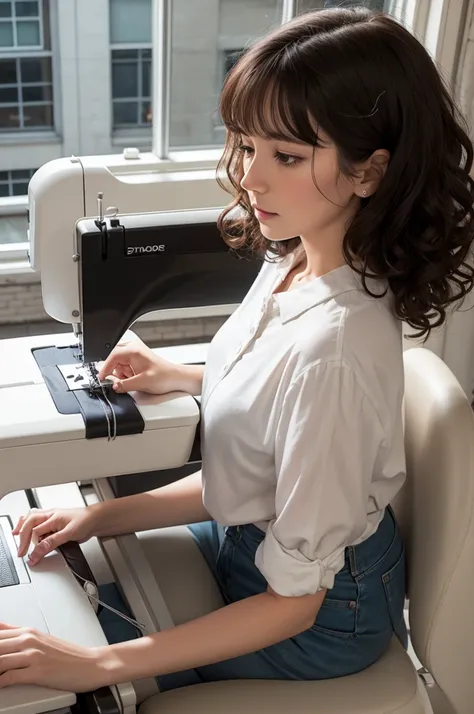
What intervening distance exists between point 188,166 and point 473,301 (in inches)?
33.0

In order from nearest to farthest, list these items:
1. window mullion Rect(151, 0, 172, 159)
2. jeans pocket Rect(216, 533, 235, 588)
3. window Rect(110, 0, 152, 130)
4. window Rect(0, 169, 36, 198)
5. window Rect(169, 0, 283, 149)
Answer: jeans pocket Rect(216, 533, 235, 588) < window mullion Rect(151, 0, 172, 159) < window Rect(169, 0, 283, 149) < window Rect(110, 0, 152, 130) < window Rect(0, 169, 36, 198)

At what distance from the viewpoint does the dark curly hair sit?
1.10 meters

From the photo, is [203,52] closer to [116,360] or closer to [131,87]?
[131,87]

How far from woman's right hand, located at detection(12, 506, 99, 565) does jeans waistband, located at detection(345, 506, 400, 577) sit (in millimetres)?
444

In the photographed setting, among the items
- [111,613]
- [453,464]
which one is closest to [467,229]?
[453,464]

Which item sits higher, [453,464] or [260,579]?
[453,464]

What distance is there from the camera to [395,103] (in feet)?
3.65

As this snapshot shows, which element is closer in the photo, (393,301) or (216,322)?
(393,301)

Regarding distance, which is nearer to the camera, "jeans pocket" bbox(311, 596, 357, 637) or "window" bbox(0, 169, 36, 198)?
"jeans pocket" bbox(311, 596, 357, 637)

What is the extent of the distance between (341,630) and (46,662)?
1.50ft

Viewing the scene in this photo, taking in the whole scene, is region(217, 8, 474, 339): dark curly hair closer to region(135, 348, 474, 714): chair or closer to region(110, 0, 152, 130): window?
region(135, 348, 474, 714): chair

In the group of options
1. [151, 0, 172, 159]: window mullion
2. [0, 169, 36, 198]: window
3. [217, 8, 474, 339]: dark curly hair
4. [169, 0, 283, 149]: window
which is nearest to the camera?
[217, 8, 474, 339]: dark curly hair

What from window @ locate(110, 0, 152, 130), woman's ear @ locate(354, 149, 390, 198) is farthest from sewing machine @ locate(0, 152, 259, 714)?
window @ locate(110, 0, 152, 130)

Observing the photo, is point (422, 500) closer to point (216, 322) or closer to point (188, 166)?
point (188, 166)
